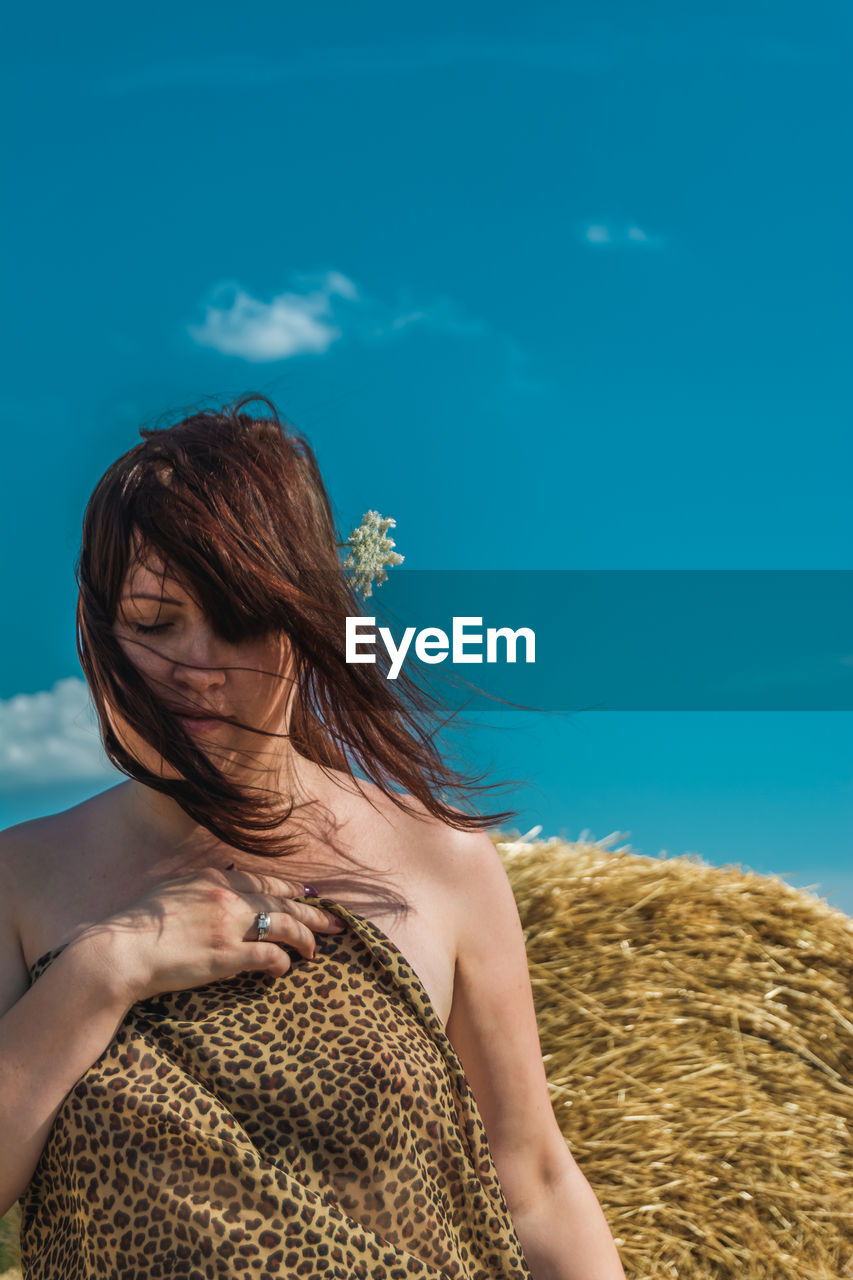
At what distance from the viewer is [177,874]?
5.42 ft

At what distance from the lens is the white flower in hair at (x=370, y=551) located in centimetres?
195

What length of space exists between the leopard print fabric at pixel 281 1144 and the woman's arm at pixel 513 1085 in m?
0.14

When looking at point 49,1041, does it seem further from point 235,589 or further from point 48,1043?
point 235,589

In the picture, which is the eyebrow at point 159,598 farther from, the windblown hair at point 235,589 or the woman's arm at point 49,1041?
the woman's arm at point 49,1041

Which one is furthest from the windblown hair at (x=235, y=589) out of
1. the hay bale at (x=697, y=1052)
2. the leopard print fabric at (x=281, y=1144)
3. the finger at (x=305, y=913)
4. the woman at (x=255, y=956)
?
the hay bale at (x=697, y=1052)

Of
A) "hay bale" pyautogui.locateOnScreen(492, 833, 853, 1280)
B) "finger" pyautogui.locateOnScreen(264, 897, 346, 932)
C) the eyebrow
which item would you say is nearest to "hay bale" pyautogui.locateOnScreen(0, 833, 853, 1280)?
"hay bale" pyautogui.locateOnScreen(492, 833, 853, 1280)

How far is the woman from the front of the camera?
4.49 feet

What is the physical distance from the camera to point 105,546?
160 centimetres

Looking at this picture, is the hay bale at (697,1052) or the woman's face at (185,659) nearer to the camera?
the woman's face at (185,659)

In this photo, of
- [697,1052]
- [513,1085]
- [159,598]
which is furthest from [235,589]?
[697,1052]

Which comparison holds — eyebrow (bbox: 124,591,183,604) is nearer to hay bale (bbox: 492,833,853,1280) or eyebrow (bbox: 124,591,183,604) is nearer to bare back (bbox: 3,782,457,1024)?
bare back (bbox: 3,782,457,1024)

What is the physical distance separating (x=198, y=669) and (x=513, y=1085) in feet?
2.61

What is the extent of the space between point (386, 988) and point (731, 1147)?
1.36 m

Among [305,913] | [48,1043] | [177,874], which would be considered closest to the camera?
[48,1043]
